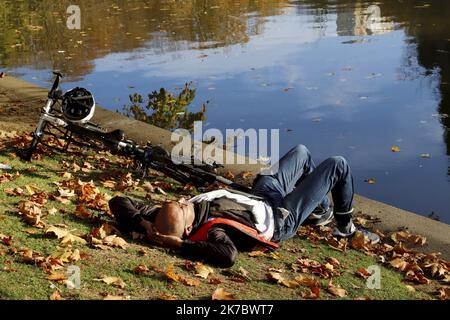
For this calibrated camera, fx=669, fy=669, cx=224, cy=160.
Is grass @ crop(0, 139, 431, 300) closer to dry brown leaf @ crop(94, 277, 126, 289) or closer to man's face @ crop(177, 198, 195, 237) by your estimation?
dry brown leaf @ crop(94, 277, 126, 289)

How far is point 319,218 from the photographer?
6.41 m

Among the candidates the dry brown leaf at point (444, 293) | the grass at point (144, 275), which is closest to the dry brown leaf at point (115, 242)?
the grass at point (144, 275)

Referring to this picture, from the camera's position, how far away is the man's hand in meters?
5.17

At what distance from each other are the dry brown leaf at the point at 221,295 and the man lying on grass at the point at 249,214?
0.43 m

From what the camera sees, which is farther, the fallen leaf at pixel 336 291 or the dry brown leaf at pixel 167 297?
the fallen leaf at pixel 336 291

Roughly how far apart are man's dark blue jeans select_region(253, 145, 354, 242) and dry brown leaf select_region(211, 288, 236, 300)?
1141 mm

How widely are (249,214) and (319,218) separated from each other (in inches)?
44.9

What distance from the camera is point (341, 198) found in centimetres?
614

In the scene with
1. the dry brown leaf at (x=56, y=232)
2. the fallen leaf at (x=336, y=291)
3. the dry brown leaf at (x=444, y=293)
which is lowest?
Result: the dry brown leaf at (x=444, y=293)

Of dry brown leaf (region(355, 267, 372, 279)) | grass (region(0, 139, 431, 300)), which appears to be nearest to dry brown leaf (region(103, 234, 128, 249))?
grass (region(0, 139, 431, 300))

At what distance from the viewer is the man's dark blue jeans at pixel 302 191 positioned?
19.1ft

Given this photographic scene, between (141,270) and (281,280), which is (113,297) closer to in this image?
(141,270)

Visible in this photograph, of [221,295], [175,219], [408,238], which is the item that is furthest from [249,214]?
[408,238]

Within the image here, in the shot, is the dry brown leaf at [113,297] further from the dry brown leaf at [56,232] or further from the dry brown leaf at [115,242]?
the dry brown leaf at [56,232]
